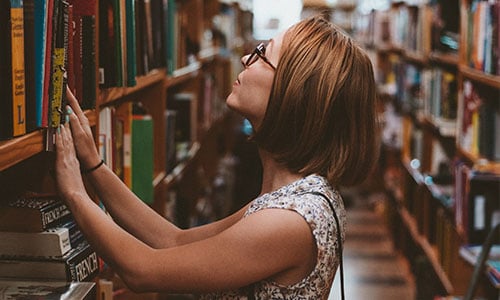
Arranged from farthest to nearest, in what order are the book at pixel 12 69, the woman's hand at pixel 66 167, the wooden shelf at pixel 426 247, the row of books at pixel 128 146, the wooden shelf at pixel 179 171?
1. the wooden shelf at pixel 426 247
2. the wooden shelf at pixel 179 171
3. the row of books at pixel 128 146
4. the woman's hand at pixel 66 167
5. the book at pixel 12 69

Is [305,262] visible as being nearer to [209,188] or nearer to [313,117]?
[313,117]

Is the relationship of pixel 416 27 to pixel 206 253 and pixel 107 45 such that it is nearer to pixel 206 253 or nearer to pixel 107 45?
pixel 107 45

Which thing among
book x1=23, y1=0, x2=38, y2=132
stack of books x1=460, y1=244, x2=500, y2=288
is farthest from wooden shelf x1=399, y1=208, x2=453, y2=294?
book x1=23, y1=0, x2=38, y2=132

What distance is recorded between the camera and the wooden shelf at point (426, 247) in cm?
373

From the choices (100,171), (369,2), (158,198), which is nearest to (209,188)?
(158,198)

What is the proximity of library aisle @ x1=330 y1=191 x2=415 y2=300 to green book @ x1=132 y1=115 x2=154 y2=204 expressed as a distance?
8.88 ft

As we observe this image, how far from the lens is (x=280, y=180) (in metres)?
1.58

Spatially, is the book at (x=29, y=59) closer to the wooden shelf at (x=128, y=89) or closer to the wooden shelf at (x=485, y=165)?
the wooden shelf at (x=128, y=89)

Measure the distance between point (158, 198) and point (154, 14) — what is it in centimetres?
66

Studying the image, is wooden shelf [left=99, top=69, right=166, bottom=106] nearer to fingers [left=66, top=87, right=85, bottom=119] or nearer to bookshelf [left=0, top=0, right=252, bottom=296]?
bookshelf [left=0, top=0, right=252, bottom=296]

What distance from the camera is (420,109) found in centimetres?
516

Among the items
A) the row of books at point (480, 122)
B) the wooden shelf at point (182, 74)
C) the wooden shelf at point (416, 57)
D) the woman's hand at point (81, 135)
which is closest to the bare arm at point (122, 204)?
the woman's hand at point (81, 135)

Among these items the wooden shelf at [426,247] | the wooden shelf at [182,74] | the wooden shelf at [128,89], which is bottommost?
the wooden shelf at [426,247]

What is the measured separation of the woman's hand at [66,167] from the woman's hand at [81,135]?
1.5 inches
